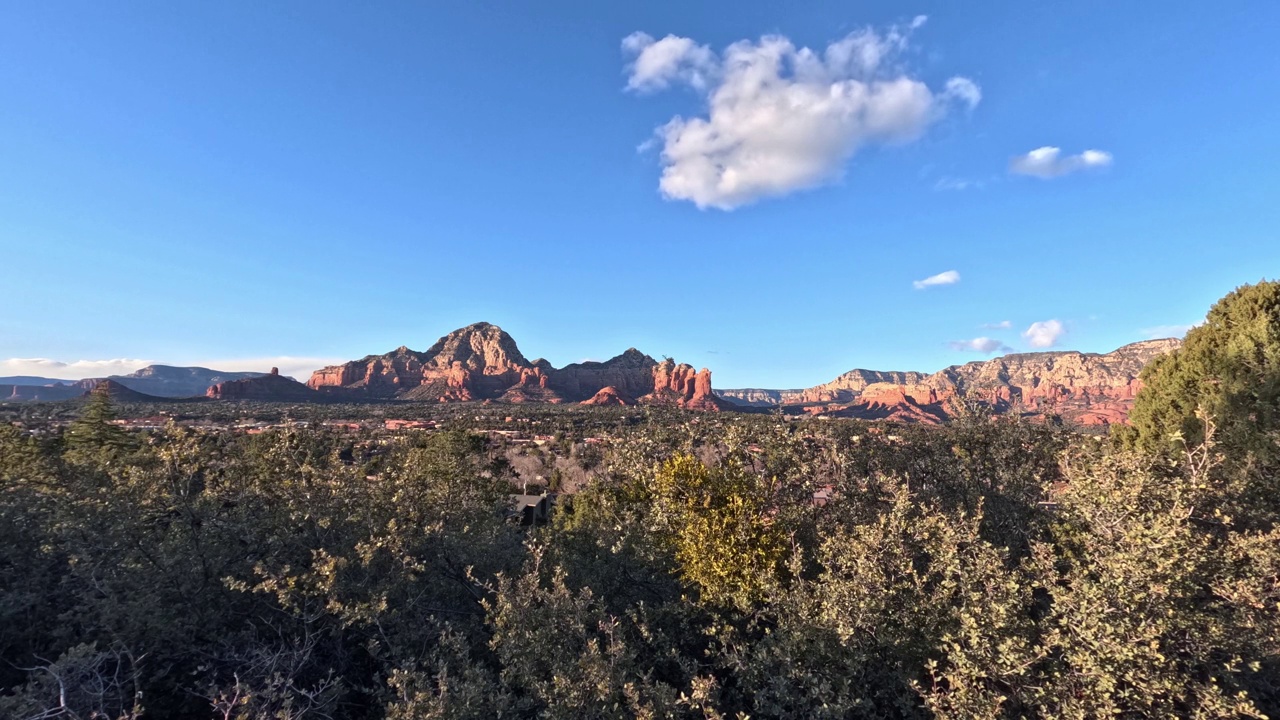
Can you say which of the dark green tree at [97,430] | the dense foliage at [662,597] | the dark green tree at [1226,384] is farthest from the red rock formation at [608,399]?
the dense foliage at [662,597]

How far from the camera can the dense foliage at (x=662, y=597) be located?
8.07 meters

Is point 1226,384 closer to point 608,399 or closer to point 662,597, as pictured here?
point 662,597

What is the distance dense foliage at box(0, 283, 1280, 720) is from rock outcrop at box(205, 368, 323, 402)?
18054 cm

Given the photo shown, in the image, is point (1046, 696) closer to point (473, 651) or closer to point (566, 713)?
point (566, 713)

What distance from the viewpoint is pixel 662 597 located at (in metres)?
12.9

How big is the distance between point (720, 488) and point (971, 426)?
31.5ft

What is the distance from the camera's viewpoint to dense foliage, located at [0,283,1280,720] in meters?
8.07

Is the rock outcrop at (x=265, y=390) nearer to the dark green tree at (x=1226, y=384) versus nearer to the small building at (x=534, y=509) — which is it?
the small building at (x=534, y=509)

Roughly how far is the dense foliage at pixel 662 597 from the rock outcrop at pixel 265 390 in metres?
181

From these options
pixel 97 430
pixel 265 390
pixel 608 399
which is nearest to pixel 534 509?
pixel 97 430

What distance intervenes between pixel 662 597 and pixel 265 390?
19940 centimetres

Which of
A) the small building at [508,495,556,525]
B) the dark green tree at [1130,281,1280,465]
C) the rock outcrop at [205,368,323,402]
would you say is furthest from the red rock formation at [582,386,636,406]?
the dark green tree at [1130,281,1280,465]

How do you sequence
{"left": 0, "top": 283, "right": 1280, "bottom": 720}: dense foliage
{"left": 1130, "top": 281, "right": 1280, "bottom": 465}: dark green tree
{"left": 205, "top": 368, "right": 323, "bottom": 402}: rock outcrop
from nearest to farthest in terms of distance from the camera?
1. {"left": 0, "top": 283, "right": 1280, "bottom": 720}: dense foliage
2. {"left": 1130, "top": 281, "right": 1280, "bottom": 465}: dark green tree
3. {"left": 205, "top": 368, "right": 323, "bottom": 402}: rock outcrop

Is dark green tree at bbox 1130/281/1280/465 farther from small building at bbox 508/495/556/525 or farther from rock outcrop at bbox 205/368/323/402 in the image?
rock outcrop at bbox 205/368/323/402
